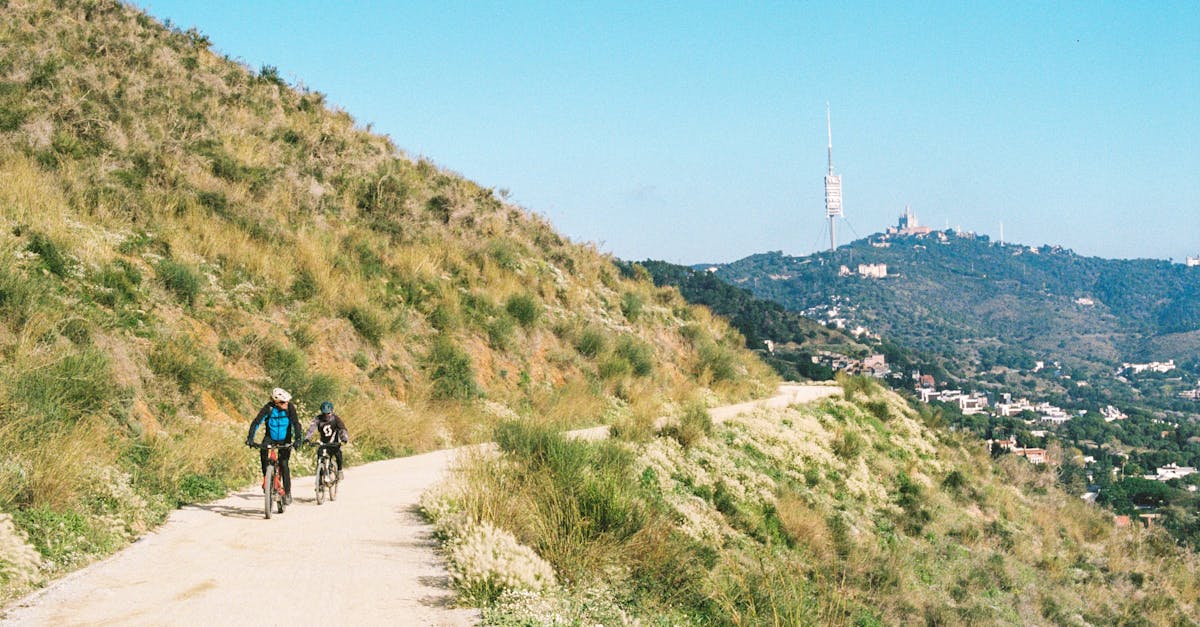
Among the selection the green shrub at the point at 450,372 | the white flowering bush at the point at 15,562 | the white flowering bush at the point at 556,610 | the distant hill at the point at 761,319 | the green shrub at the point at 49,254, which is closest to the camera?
the white flowering bush at the point at 556,610

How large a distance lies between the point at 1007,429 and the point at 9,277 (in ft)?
182

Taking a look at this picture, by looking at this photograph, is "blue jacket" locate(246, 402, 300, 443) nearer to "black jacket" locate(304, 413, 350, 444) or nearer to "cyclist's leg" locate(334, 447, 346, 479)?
"black jacket" locate(304, 413, 350, 444)

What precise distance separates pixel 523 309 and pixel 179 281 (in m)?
9.55

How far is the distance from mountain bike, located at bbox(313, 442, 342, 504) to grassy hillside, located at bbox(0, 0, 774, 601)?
58.5 inches

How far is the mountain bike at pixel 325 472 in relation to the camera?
448 inches

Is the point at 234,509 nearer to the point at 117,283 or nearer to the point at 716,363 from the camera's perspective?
the point at 117,283

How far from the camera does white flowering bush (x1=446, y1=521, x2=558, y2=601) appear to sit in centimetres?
713

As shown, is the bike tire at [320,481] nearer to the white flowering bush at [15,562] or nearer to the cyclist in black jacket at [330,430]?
the cyclist in black jacket at [330,430]

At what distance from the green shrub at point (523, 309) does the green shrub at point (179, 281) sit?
29.4ft

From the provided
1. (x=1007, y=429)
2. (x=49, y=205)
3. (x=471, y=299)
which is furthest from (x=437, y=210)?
(x=1007, y=429)

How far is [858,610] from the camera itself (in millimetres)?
11242

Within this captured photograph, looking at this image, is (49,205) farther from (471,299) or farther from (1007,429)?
(1007,429)

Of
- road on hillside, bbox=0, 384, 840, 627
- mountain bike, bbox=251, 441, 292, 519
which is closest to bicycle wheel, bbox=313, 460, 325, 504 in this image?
road on hillside, bbox=0, 384, 840, 627

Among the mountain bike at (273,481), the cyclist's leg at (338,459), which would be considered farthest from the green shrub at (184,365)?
the mountain bike at (273,481)
